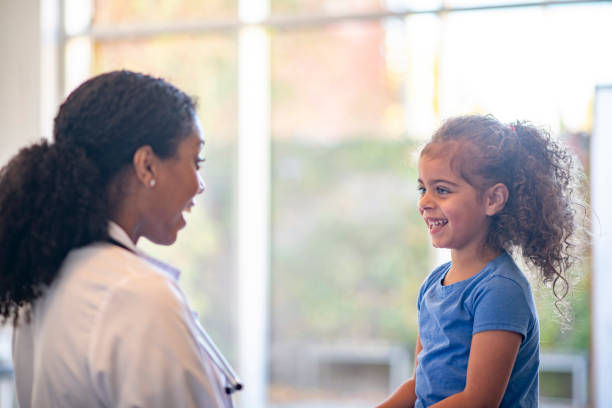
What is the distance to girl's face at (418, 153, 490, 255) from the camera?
4.58 ft

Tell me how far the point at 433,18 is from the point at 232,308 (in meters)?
2.29

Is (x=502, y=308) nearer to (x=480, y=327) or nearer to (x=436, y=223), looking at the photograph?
(x=480, y=327)

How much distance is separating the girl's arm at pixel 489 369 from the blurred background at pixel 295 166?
239 cm

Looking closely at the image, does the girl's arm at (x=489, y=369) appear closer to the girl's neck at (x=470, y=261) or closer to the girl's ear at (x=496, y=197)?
the girl's neck at (x=470, y=261)

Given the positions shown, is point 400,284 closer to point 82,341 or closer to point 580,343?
point 580,343

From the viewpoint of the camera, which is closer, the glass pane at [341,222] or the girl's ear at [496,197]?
the girl's ear at [496,197]

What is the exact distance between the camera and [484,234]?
4.67ft

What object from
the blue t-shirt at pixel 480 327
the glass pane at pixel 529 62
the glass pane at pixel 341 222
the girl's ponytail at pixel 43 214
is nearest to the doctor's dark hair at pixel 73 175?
the girl's ponytail at pixel 43 214

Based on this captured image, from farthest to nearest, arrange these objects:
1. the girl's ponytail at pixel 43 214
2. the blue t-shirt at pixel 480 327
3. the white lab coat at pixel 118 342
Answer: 1. the blue t-shirt at pixel 480 327
2. the girl's ponytail at pixel 43 214
3. the white lab coat at pixel 118 342

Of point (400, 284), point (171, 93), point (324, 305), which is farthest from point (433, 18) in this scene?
point (171, 93)

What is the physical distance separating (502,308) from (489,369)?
0.13m

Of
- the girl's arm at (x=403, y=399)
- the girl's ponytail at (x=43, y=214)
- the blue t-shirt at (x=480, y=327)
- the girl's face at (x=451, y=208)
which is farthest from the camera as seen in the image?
the girl's arm at (x=403, y=399)

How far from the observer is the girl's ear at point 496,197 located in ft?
4.58

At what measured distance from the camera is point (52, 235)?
1.16 m
